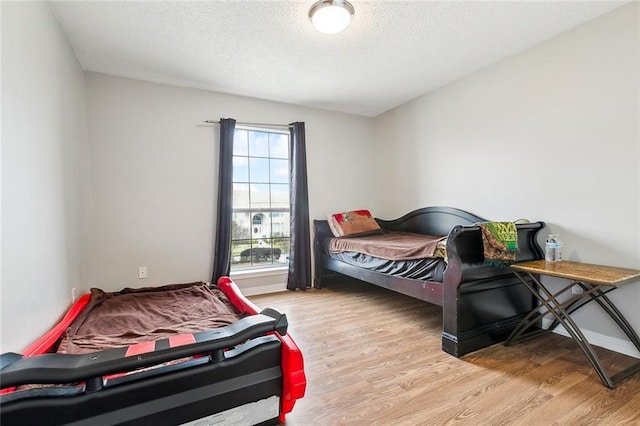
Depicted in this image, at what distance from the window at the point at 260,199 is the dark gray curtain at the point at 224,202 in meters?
0.24

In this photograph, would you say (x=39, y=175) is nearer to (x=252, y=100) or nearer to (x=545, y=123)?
(x=252, y=100)

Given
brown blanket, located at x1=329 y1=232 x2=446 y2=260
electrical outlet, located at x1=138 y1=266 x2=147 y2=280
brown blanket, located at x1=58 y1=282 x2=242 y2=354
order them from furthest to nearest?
electrical outlet, located at x1=138 y1=266 x2=147 y2=280 < brown blanket, located at x1=329 y1=232 x2=446 y2=260 < brown blanket, located at x1=58 y1=282 x2=242 y2=354

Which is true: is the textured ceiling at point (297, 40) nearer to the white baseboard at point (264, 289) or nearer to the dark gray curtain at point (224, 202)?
the dark gray curtain at point (224, 202)

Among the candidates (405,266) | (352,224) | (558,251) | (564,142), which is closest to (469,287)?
(405,266)

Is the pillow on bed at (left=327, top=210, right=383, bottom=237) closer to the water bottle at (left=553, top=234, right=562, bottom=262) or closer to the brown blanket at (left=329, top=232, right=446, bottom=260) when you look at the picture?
the brown blanket at (left=329, top=232, right=446, bottom=260)

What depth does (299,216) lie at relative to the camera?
3596 millimetres

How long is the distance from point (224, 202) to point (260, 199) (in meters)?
0.55

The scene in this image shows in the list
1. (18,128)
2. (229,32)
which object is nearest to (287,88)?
(229,32)

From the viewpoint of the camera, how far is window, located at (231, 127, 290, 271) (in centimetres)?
353

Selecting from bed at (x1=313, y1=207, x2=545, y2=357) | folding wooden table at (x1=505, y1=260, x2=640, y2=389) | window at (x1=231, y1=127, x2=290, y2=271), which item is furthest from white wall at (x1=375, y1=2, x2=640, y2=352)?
window at (x1=231, y1=127, x2=290, y2=271)

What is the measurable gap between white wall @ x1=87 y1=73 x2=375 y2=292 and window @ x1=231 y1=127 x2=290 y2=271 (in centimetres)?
25

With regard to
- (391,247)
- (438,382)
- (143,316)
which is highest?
(391,247)

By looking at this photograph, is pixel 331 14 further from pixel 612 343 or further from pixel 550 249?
pixel 612 343

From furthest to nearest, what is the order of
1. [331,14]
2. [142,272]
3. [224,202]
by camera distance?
[224,202], [142,272], [331,14]
